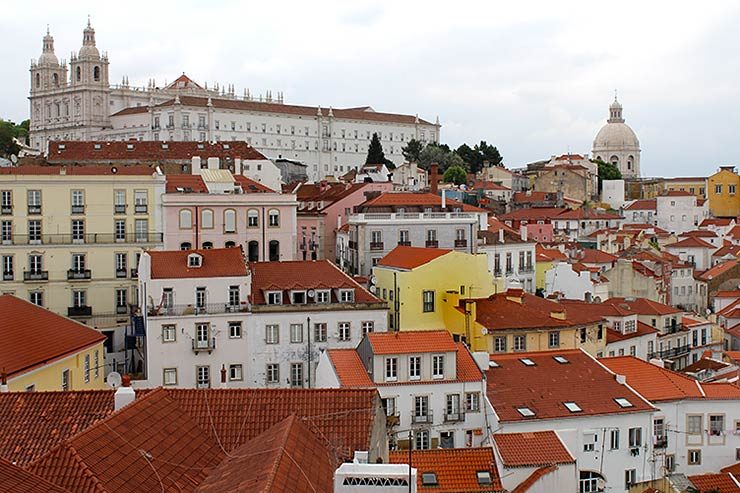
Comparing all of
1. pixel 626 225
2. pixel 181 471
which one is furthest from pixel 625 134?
pixel 181 471

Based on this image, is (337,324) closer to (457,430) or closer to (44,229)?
(457,430)

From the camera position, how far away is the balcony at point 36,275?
48.0 m

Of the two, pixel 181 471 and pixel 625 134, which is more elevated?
pixel 625 134

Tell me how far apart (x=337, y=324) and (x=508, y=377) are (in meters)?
9.50

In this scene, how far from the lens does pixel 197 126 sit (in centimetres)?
13675

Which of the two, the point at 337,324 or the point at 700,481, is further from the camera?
the point at 337,324

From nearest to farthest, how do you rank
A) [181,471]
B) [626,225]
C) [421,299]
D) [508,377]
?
[181,471] < [508,377] < [421,299] < [626,225]

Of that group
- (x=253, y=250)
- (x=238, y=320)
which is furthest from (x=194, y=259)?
(x=253, y=250)

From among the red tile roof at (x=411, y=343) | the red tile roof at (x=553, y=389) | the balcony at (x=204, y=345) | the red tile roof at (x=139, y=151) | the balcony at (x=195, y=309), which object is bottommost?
the red tile roof at (x=553, y=389)

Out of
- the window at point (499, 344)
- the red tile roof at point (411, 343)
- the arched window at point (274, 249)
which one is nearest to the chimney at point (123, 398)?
the red tile roof at point (411, 343)

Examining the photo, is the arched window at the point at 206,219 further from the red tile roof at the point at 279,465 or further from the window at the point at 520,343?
the red tile roof at the point at 279,465

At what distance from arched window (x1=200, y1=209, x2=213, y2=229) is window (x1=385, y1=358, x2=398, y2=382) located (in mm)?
21919

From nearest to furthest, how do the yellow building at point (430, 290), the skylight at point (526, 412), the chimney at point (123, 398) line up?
the chimney at point (123, 398) → the skylight at point (526, 412) → the yellow building at point (430, 290)

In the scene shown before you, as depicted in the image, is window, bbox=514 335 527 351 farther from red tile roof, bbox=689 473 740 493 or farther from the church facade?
the church facade
